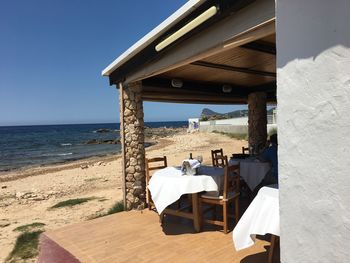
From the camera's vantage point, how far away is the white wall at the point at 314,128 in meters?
1.81

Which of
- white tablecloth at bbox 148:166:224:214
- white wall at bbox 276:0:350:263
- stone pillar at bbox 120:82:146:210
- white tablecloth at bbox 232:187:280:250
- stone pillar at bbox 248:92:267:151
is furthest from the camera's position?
stone pillar at bbox 248:92:267:151

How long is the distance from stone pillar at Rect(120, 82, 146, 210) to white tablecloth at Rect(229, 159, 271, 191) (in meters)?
2.04

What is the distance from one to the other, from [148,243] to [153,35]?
305 centimetres

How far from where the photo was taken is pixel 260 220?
299 cm

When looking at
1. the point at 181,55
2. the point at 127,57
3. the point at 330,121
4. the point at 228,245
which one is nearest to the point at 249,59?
the point at 181,55

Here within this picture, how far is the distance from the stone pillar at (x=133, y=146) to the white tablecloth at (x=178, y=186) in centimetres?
149

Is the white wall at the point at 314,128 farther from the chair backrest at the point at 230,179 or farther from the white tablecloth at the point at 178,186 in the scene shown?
the white tablecloth at the point at 178,186

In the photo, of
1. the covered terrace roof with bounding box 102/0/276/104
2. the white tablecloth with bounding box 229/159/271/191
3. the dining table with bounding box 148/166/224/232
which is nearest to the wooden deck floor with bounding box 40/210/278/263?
the dining table with bounding box 148/166/224/232

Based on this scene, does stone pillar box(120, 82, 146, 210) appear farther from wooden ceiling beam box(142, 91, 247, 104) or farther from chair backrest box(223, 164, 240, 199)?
chair backrest box(223, 164, 240, 199)

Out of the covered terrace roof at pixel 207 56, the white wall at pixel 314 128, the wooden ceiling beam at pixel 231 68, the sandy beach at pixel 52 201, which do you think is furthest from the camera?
the sandy beach at pixel 52 201

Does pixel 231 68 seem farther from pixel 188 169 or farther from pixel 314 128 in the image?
pixel 314 128

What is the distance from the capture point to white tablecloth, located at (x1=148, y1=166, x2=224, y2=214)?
171 inches

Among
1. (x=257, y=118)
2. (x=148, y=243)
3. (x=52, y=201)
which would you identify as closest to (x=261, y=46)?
(x=148, y=243)

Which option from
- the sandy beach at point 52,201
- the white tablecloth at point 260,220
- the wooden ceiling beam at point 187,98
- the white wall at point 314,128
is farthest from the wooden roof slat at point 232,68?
the sandy beach at point 52,201
